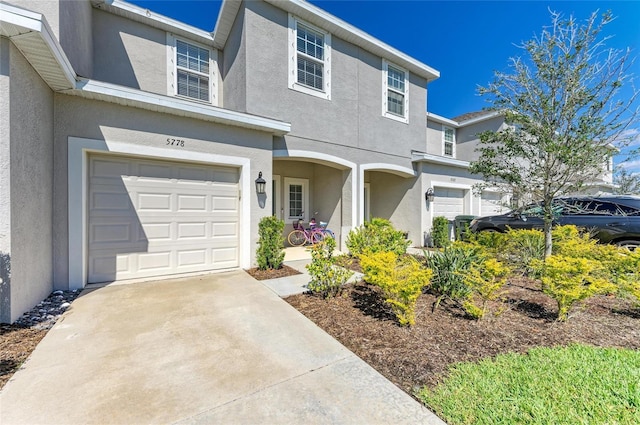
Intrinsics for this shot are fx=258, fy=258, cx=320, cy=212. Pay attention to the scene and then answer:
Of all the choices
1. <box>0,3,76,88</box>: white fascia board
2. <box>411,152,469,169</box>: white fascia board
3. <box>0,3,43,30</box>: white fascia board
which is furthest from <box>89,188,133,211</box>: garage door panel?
<box>411,152,469,169</box>: white fascia board

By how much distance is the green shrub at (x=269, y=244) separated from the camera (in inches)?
231

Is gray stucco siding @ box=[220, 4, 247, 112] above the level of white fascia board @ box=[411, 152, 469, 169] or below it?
above

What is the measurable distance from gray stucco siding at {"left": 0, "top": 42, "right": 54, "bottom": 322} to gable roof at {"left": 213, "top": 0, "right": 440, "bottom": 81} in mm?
4871

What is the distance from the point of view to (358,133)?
8.31 m

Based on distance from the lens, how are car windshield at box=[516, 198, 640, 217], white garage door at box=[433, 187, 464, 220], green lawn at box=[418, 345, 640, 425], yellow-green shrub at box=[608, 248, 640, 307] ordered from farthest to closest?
white garage door at box=[433, 187, 464, 220] < car windshield at box=[516, 198, 640, 217] < yellow-green shrub at box=[608, 248, 640, 307] < green lawn at box=[418, 345, 640, 425]

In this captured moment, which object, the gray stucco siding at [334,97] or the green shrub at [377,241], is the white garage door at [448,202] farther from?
the green shrub at [377,241]

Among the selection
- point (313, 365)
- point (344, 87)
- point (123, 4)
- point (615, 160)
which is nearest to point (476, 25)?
point (344, 87)

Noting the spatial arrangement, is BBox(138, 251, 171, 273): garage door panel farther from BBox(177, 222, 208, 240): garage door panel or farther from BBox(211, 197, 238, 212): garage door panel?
BBox(211, 197, 238, 212): garage door panel

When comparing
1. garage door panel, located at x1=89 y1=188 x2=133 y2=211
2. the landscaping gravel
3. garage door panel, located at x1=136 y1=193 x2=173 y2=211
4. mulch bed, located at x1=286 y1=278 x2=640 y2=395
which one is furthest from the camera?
garage door panel, located at x1=136 y1=193 x2=173 y2=211

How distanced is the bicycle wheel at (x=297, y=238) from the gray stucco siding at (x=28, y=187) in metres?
6.30

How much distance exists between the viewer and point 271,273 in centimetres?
566

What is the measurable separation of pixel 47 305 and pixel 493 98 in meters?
8.54

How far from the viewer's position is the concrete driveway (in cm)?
188

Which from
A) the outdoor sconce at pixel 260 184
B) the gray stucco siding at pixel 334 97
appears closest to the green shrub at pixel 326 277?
the outdoor sconce at pixel 260 184
